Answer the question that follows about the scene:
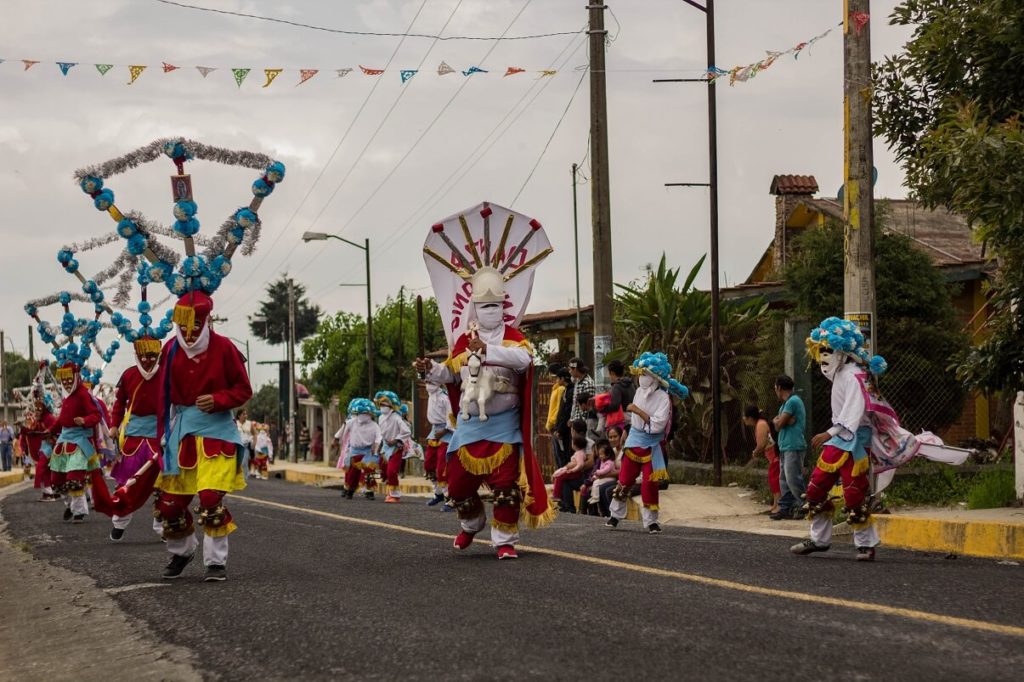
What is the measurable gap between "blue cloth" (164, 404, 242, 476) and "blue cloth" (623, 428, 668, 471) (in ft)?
18.8

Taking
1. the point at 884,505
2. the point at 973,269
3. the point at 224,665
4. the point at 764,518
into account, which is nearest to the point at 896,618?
the point at 224,665

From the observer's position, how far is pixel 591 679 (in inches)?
236

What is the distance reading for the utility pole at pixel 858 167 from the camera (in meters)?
14.8

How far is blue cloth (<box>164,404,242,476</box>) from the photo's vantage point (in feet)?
33.3

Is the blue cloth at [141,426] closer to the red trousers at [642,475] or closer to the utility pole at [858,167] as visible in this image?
the red trousers at [642,475]

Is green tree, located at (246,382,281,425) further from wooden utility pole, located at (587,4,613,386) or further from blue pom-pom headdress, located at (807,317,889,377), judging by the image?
blue pom-pom headdress, located at (807,317,889,377)

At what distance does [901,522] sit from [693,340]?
11.4m

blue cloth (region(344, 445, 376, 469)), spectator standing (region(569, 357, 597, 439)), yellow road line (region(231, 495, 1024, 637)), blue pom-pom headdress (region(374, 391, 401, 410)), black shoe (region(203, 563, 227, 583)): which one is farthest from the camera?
blue pom-pom headdress (region(374, 391, 401, 410))

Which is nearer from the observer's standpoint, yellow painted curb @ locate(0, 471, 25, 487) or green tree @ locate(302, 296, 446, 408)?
yellow painted curb @ locate(0, 471, 25, 487)

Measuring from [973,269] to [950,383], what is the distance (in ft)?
16.2

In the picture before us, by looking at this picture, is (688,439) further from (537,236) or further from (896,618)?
(896,618)

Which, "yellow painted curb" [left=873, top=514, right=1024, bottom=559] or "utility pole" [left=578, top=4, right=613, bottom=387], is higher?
"utility pole" [left=578, top=4, right=613, bottom=387]

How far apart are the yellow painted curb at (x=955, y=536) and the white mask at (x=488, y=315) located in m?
4.06

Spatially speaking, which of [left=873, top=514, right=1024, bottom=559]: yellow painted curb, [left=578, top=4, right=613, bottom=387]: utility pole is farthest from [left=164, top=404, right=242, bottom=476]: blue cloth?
[left=578, top=4, right=613, bottom=387]: utility pole
